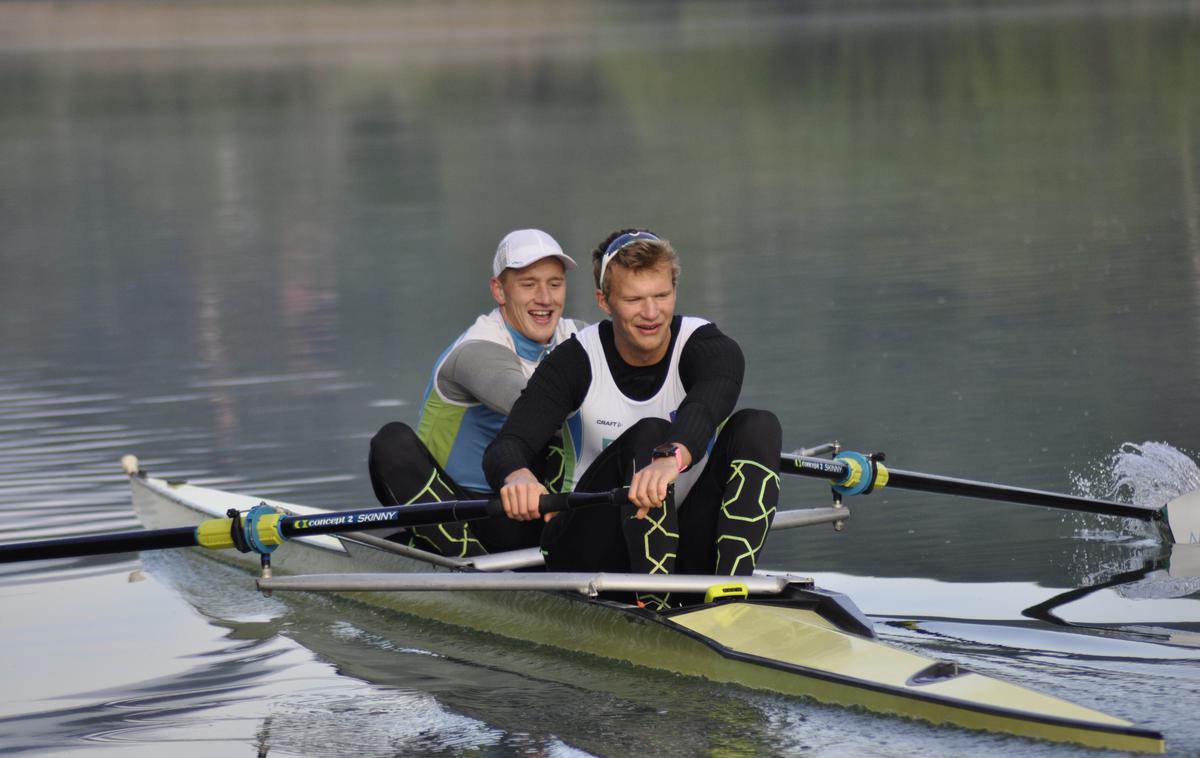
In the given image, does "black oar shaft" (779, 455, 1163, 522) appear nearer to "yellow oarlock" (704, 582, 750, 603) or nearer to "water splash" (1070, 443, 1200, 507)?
"water splash" (1070, 443, 1200, 507)

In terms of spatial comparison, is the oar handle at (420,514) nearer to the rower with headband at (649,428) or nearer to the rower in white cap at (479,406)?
the rower with headband at (649,428)

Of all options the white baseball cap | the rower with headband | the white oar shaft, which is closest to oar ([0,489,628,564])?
the white oar shaft

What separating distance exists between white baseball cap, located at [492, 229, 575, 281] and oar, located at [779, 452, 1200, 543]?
3.93 ft

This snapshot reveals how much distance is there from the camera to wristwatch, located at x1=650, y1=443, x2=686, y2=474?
5.64 metres

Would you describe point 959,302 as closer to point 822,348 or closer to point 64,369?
point 822,348

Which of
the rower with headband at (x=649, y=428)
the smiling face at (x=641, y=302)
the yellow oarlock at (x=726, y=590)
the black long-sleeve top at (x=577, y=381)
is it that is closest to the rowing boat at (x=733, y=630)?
the yellow oarlock at (x=726, y=590)

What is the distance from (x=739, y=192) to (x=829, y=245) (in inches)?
199

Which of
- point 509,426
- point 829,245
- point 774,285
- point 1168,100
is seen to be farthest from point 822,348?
point 1168,100

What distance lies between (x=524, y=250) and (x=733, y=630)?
1.81 meters

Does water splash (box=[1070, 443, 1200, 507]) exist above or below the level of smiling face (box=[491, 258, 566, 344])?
below

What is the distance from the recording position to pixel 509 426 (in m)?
6.05

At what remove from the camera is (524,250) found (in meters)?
6.77

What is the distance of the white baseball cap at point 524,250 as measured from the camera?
6.75m

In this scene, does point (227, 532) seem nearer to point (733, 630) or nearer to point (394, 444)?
point (394, 444)
